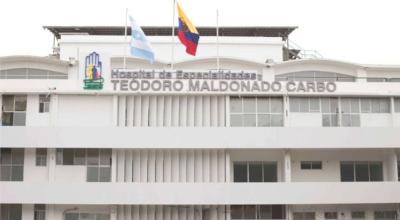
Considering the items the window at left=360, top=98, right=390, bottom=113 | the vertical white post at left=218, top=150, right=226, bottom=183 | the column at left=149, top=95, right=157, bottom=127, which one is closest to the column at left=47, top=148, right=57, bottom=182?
the column at left=149, top=95, right=157, bottom=127

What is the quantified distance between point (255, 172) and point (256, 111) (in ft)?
10.6

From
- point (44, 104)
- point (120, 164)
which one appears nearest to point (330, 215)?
point (120, 164)

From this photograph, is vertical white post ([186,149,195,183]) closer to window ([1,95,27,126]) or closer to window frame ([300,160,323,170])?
window frame ([300,160,323,170])

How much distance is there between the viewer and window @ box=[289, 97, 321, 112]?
29953mm

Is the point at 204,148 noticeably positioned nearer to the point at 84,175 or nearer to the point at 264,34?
the point at 84,175

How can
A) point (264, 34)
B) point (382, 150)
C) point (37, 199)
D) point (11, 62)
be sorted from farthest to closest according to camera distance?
point (264, 34) → point (11, 62) → point (382, 150) → point (37, 199)

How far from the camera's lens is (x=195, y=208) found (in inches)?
1144

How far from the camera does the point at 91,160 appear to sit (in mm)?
29250

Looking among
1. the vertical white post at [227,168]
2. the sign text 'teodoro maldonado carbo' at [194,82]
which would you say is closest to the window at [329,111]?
the sign text 'teodoro maldonado carbo' at [194,82]

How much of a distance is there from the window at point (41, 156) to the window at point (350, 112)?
598 inches

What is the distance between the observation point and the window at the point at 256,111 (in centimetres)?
2970

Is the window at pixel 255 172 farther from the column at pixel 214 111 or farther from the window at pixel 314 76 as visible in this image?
the window at pixel 314 76

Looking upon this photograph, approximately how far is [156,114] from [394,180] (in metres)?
12.4

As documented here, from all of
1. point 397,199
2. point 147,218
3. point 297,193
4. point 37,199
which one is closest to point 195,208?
point 147,218
